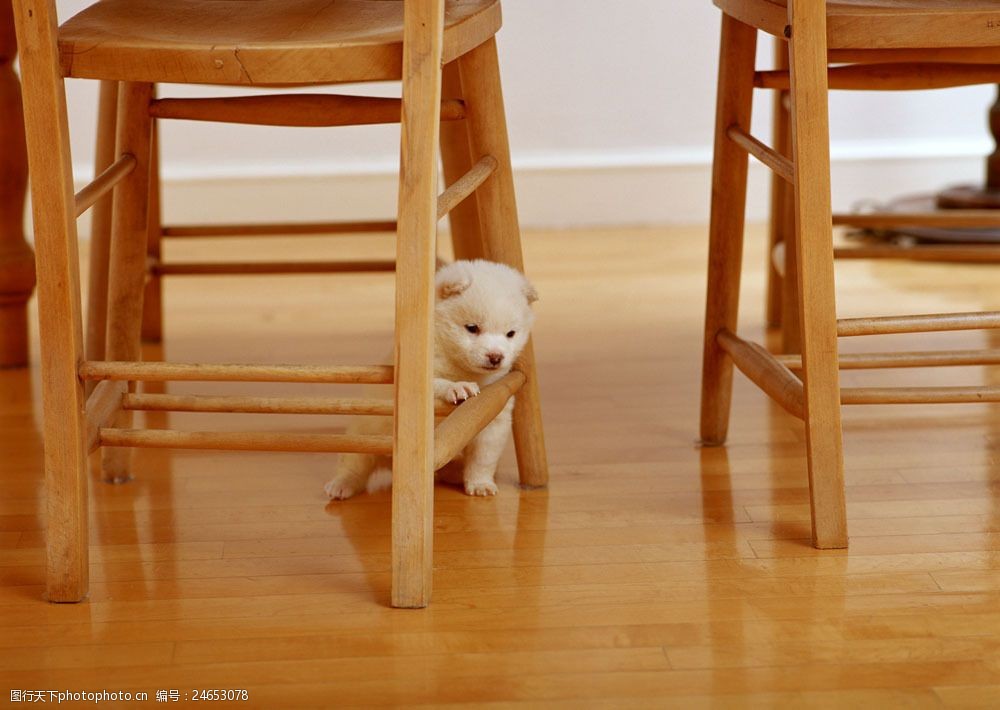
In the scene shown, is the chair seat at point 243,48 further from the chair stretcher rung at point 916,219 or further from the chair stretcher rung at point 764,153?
the chair stretcher rung at point 916,219

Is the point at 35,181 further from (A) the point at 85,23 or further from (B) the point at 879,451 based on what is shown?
(B) the point at 879,451

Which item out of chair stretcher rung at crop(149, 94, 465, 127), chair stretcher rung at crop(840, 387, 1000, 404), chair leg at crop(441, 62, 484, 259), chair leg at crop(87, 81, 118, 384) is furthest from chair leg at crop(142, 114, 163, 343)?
chair stretcher rung at crop(840, 387, 1000, 404)

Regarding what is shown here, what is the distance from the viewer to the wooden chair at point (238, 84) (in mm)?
1119

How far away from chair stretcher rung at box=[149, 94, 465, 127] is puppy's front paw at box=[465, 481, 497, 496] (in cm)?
43

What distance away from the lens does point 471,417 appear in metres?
1.29

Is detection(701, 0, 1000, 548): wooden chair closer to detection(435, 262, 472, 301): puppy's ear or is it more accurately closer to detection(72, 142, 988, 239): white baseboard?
detection(435, 262, 472, 301): puppy's ear

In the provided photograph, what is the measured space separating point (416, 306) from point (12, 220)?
1.15 meters

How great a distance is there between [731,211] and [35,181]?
32.7 inches

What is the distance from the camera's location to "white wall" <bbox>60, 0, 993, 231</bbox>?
3.04m

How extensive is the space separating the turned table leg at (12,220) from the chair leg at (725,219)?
1091 millimetres

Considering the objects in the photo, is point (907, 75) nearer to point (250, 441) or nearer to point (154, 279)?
point (250, 441)

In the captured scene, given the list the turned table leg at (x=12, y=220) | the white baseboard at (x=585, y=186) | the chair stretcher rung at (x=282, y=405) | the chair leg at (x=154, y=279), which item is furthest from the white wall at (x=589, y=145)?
the chair stretcher rung at (x=282, y=405)

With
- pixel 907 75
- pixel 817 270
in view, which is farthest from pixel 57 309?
pixel 907 75

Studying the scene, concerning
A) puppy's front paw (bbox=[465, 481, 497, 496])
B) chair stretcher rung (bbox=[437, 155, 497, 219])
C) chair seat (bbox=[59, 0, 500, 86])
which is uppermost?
chair seat (bbox=[59, 0, 500, 86])
